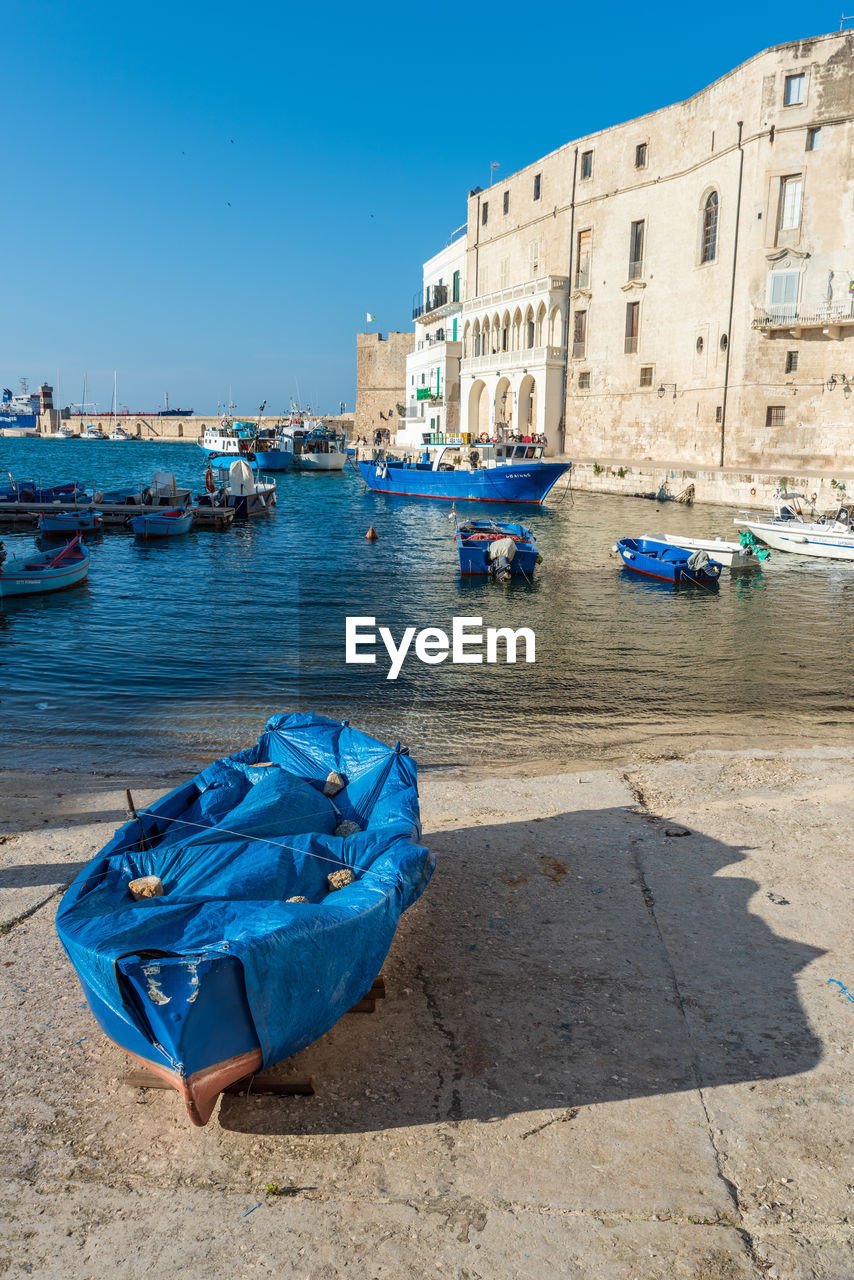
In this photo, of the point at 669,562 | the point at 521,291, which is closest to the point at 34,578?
the point at 669,562

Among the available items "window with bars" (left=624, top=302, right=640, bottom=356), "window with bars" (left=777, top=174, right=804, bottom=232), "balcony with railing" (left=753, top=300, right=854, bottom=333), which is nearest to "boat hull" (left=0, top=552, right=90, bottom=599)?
"balcony with railing" (left=753, top=300, right=854, bottom=333)

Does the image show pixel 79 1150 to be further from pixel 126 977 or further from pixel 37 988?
pixel 37 988

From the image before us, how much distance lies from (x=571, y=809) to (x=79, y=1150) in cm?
388

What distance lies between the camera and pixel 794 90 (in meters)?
30.3

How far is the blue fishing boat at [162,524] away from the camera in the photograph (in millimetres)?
26891

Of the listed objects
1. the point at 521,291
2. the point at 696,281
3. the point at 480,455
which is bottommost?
the point at 480,455

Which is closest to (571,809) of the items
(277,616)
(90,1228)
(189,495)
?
(90,1228)

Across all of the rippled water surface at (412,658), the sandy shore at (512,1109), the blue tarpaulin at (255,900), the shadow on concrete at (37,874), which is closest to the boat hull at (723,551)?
the rippled water surface at (412,658)

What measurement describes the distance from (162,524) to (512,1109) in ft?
84.9

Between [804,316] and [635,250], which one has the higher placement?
[635,250]

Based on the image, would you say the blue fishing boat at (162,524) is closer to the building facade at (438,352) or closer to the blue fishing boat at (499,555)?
the blue fishing boat at (499,555)

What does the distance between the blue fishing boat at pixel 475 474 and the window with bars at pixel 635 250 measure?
888 cm

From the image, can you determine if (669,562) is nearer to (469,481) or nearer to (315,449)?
(469,481)

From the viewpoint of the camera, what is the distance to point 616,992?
13.0ft
